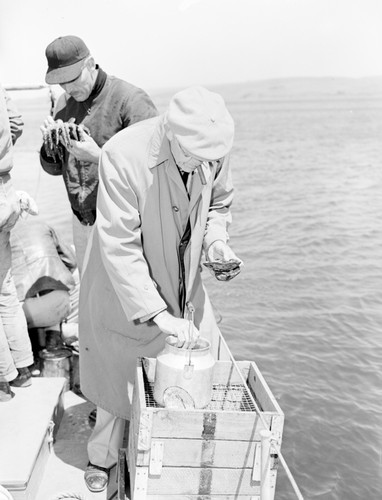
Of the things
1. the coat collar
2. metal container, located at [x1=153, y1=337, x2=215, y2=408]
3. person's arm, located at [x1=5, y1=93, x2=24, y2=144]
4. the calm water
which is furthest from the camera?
the calm water

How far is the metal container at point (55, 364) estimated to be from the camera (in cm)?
466

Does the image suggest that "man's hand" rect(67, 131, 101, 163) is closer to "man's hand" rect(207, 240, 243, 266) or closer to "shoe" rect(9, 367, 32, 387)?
"man's hand" rect(207, 240, 243, 266)

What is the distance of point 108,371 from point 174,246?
0.72 m

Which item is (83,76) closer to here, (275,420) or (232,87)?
(275,420)

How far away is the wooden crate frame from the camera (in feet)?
8.52

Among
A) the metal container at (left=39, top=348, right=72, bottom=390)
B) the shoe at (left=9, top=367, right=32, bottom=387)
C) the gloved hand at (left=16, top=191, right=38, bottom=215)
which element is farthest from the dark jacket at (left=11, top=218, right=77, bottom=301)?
the gloved hand at (left=16, top=191, right=38, bottom=215)

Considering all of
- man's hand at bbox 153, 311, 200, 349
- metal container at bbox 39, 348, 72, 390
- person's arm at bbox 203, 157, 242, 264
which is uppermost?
person's arm at bbox 203, 157, 242, 264

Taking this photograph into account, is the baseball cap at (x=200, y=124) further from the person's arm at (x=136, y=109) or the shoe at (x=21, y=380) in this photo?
the shoe at (x=21, y=380)

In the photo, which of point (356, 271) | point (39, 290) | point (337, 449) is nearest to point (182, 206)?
point (39, 290)

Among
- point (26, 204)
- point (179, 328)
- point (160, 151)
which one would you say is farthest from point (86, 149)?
point (179, 328)

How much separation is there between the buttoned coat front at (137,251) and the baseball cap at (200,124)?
0.77 ft

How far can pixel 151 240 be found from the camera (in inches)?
117

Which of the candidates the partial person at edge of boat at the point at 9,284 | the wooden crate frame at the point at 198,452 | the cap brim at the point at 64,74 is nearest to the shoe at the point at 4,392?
the partial person at edge of boat at the point at 9,284

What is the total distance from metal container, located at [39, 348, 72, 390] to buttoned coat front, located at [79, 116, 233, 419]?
139cm
